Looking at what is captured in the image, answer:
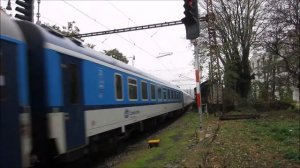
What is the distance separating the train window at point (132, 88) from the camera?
653 inches

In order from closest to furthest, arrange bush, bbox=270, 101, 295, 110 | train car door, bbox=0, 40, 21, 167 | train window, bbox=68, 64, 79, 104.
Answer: train car door, bbox=0, 40, 21, 167 → train window, bbox=68, 64, 79, 104 → bush, bbox=270, 101, 295, 110

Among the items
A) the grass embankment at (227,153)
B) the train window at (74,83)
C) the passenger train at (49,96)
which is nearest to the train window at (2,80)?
the passenger train at (49,96)

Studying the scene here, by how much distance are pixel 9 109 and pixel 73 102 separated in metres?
2.88

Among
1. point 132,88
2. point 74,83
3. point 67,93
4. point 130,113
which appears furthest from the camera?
point 132,88

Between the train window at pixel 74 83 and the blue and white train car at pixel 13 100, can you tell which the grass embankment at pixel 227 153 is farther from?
the blue and white train car at pixel 13 100

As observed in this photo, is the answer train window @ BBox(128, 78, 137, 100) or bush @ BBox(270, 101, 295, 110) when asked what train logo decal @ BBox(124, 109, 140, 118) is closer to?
train window @ BBox(128, 78, 137, 100)

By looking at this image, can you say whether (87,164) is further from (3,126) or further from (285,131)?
(285,131)

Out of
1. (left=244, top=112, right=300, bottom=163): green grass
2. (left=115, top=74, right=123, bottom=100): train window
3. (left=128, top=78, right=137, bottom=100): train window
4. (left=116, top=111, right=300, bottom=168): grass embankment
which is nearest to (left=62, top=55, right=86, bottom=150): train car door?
(left=116, top=111, right=300, bottom=168): grass embankment

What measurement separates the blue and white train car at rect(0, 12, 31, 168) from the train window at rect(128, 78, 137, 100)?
28.0 ft

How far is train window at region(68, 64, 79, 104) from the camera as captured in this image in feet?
33.7

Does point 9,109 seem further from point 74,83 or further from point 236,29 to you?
point 236,29

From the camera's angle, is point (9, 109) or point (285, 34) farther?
point (285, 34)

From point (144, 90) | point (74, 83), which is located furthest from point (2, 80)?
point (144, 90)

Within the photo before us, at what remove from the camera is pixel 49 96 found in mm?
9016
